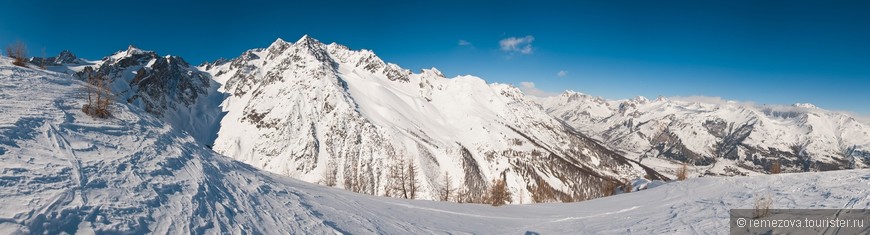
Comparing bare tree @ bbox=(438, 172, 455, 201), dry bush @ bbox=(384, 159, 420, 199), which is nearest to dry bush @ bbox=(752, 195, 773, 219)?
bare tree @ bbox=(438, 172, 455, 201)

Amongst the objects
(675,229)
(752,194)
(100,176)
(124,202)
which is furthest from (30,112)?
(752,194)

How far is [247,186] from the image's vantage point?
1286 cm

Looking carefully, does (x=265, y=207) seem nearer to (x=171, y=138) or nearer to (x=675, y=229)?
(x=171, y=138)

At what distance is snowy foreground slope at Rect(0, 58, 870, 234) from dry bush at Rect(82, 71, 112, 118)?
0.37 meters

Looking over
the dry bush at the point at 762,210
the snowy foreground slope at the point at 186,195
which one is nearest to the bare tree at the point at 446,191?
the snowy foreground slope at the point at 186,195

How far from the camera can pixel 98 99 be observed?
12234 mm

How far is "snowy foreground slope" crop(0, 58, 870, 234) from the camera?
307 inches

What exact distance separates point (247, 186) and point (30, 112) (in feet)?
20.3

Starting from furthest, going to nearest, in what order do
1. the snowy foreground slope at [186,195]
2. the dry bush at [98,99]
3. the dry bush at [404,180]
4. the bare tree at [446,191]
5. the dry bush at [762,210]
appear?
1. the dry bush at [404,180]
2. the bare tree at [446,191]
3. the dry bush at [98,99]
4. the dry bush at [762,210]
5. the snowy foreground slope at [186,195]

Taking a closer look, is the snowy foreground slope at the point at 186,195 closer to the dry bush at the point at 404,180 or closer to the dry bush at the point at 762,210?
the dry bush at the point at 762,210

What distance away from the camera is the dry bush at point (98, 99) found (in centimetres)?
1209

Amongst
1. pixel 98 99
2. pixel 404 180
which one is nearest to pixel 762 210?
pixel 98 99

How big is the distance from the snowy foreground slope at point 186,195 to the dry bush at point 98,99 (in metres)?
0.37

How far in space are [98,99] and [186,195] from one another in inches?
223
